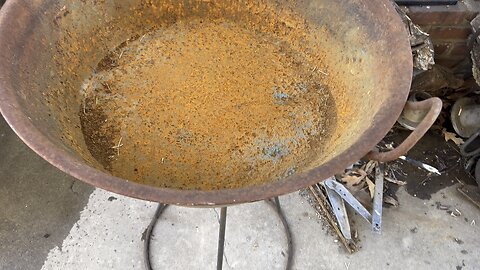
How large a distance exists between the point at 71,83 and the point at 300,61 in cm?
71

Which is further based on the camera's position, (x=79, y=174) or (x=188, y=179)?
(x=188, y=179)

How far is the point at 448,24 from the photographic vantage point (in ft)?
7.00

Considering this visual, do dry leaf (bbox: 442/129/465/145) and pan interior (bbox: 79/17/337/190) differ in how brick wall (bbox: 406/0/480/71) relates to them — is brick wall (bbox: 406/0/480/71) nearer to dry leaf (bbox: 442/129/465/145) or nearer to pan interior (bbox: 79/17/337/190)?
dry leaf (bbox: 442/129/465/145)

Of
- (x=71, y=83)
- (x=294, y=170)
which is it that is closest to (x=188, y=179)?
(x=294, y=170)

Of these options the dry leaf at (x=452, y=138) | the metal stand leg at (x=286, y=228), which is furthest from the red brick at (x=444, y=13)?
the metal stand leg at (x=286, y=228)

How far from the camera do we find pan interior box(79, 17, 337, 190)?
1.24 metres

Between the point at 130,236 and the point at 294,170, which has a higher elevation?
the point at 294,170

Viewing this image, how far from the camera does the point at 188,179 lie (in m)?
1.23

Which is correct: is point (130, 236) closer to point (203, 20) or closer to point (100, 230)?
point (100, 230)

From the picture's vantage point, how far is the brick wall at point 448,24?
2070mm

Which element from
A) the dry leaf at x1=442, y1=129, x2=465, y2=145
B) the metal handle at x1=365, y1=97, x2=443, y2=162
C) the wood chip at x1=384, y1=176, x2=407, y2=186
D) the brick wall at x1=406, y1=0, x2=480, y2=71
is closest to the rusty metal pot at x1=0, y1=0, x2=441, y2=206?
the metal handle at x1=365, y1=97, x2=443, y2=162

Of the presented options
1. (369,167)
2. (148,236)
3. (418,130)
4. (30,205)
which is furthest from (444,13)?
(30,205)

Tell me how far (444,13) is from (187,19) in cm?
124

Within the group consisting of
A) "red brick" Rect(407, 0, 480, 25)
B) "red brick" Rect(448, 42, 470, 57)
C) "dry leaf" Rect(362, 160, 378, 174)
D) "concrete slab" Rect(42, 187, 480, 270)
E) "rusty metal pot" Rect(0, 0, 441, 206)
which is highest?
"rusty metal pot" Rect(0, 0, 441, 206)
